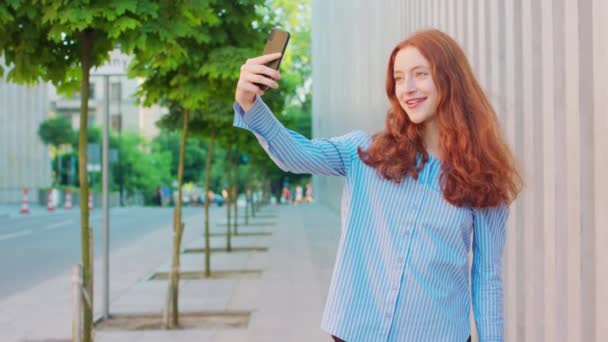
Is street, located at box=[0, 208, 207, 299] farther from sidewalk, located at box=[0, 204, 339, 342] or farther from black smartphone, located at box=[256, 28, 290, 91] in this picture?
black smartphone, located at box=[256, 28, 290, 91]

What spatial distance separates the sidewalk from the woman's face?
5060 mm

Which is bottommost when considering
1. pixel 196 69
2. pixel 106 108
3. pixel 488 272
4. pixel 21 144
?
A: pixel 488 272

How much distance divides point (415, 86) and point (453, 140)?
A: 19 cm

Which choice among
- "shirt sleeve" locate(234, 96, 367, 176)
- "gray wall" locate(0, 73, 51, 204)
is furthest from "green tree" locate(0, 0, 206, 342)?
"gray wall" locate(0, 73, 51, 204)

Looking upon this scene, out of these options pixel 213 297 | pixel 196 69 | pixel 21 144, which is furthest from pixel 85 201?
pixel 21 144

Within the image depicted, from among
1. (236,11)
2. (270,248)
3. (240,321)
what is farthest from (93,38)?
(270,248)

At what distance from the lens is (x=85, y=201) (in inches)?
222

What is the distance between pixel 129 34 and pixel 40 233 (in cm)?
1822

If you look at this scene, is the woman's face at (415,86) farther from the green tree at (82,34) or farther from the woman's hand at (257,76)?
the green tree at (82,34)

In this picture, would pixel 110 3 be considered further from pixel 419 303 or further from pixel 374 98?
pixel 374 98

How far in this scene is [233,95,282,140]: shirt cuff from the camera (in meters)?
2.15

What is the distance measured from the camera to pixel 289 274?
1217 cm

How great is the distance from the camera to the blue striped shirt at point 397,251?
2.23 meters

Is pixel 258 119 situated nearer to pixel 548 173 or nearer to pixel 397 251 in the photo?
pixel 397 251
